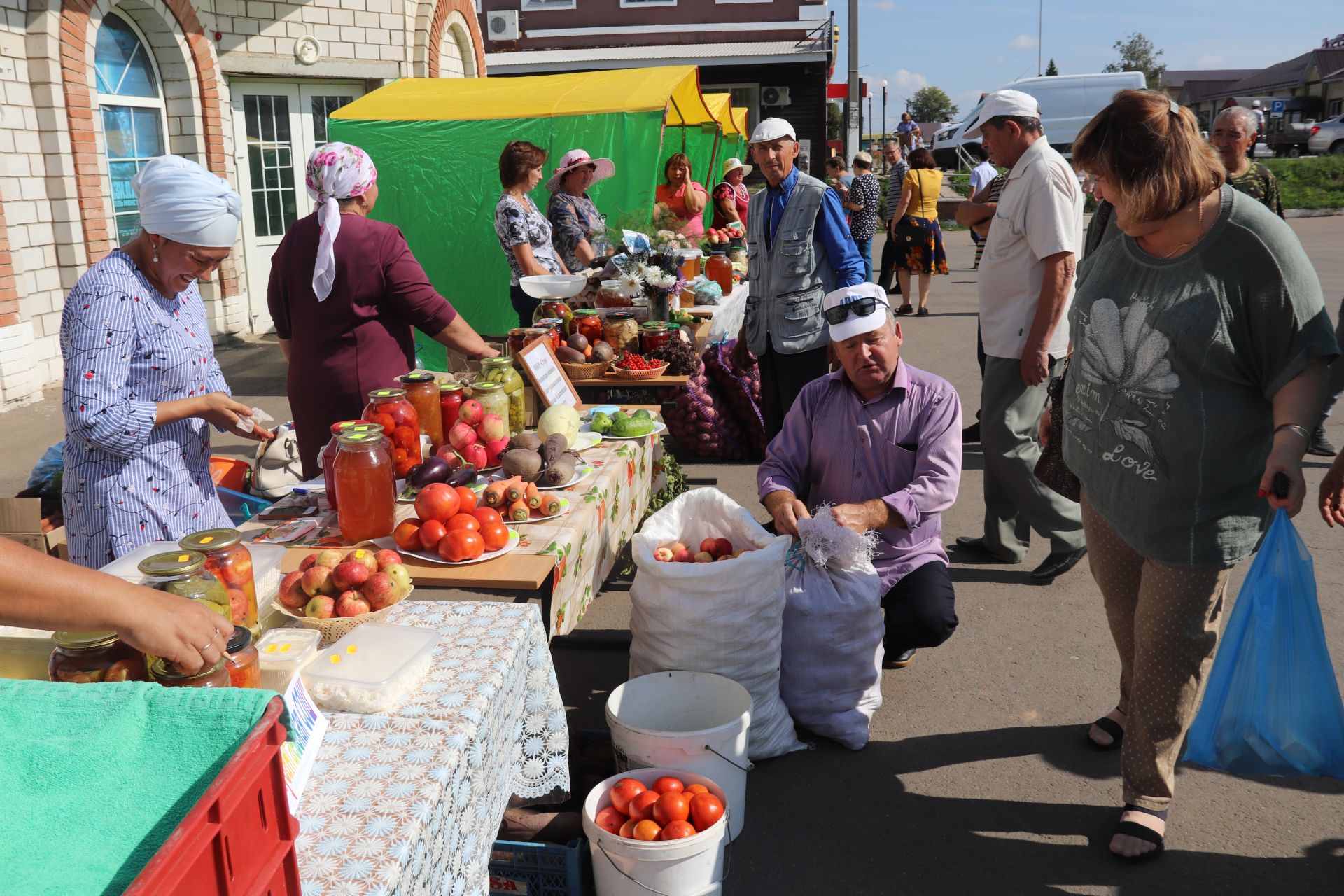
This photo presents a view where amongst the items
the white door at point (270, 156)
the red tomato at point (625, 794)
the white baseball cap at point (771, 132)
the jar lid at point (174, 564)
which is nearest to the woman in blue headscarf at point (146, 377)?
the jar lid at point (174, 564)

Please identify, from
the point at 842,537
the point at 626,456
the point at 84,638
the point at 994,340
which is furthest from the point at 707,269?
the point at 84,638

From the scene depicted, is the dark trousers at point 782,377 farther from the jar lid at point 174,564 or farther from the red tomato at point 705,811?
the jar lid at point 174,564

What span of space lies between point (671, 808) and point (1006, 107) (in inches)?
136

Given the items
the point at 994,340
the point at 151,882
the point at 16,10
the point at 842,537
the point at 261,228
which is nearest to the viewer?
the point at 151,882

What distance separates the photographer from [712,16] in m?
25.5

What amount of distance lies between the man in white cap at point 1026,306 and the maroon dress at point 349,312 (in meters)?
2.40

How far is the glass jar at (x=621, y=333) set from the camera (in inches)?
209

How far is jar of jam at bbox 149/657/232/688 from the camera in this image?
4.79 ft

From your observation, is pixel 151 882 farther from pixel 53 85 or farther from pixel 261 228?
pixel 261 228

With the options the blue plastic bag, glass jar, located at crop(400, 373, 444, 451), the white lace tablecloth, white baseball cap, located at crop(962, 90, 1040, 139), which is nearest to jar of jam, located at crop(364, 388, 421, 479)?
glass jar, located at crop(400, 373, 444, 451)

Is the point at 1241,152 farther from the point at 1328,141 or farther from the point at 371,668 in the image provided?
the point at 1328,141

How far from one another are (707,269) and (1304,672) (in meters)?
5.96

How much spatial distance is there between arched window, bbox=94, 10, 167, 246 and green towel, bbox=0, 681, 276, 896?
8.86 metres

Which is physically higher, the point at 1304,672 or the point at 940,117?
the point at 940,117
